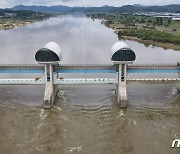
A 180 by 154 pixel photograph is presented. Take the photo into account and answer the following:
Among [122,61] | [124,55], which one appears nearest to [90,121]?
[122,61]

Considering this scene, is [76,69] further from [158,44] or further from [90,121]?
[158,44]

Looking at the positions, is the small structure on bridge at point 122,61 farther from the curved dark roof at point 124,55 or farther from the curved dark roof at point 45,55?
the curved dark roof at point 45,55

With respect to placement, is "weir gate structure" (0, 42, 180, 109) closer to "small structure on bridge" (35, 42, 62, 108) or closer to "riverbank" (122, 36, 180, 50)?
"small structure on bridge" (35, 42, 62, 108)

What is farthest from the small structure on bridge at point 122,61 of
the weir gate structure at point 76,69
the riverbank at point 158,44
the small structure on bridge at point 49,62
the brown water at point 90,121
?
the riverbank at point 158,44

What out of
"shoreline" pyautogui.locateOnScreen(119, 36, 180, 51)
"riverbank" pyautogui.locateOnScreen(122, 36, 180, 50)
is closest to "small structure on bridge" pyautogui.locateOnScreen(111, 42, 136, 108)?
"shoreline" pyautogui.locateOnScreen(119, 36, 180, 51)

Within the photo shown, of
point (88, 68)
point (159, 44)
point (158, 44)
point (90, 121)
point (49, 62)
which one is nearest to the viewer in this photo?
point (90, 121)

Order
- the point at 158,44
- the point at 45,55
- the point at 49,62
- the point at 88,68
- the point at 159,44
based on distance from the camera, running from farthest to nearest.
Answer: the point at 158,44
the point at 159,44
the point at 88,68
the point at 49,62
the point at 45,55

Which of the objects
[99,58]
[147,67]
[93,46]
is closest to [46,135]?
[147,67]

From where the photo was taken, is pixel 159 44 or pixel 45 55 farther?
pixel 159 44
